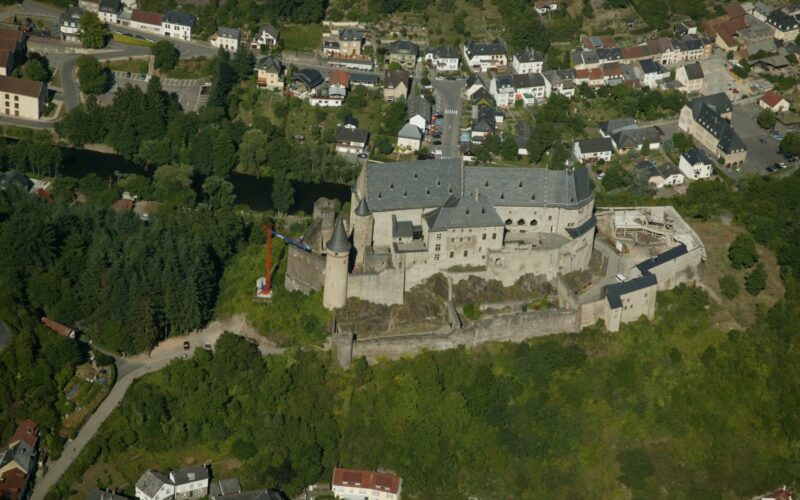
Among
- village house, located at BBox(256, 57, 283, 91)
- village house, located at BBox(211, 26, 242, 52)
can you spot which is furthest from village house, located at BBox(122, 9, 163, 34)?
village house, located at BBox(256, 57, 283, 91)

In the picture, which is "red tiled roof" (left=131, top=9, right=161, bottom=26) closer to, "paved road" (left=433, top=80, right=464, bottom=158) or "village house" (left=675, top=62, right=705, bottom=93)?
"paved road" (left=433, top=80, right=464, bottom=158)

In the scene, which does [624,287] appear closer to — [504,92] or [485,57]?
[504,92]

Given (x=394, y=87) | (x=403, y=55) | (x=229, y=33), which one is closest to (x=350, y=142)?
(x=394, y=87)

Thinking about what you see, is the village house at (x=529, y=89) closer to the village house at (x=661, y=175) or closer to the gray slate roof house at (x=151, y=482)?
the village house at (x=661, y=175)

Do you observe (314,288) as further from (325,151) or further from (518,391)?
(325,151)

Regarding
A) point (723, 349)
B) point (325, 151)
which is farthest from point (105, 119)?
point (723, 349)

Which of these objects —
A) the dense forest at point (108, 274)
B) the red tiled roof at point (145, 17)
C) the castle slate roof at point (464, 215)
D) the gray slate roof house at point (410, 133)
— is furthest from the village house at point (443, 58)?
the castle slate roof at point (464, 215)

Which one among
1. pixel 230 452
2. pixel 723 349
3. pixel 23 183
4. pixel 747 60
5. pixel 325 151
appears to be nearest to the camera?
pixel 230 452
